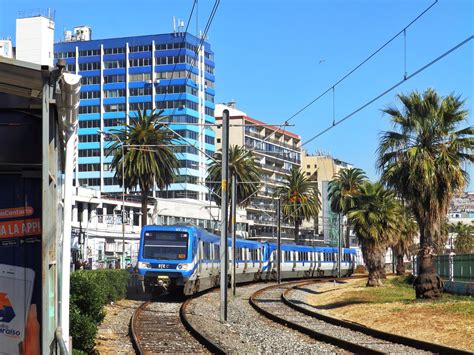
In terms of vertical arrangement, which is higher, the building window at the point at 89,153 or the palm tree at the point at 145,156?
the building window at the point at 89,153

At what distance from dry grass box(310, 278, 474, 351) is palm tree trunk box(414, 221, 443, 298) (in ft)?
1.64

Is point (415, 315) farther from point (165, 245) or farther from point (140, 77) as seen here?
point (140, 77)

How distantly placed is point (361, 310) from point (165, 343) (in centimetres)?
1168

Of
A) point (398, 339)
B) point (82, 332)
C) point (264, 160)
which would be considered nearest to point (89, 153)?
point (264, 160)

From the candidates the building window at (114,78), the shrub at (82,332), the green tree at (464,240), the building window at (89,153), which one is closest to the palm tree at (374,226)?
the shrub at (82,332)

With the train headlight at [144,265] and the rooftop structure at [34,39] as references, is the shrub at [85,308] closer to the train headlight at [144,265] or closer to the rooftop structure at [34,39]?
the train headlight at [144,265]

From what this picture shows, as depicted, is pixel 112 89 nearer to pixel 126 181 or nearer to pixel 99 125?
pixel 99 125

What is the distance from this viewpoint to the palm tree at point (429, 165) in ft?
93.3

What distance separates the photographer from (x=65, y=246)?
847cm

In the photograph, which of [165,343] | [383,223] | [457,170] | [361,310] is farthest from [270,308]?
[383,223]

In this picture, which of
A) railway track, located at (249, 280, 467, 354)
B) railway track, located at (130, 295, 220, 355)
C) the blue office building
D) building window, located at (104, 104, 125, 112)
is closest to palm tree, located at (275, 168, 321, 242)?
the blue office building

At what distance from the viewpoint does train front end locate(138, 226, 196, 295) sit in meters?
31.3

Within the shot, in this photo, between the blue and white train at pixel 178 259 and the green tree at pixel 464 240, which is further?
the green tree at pixel 464 240

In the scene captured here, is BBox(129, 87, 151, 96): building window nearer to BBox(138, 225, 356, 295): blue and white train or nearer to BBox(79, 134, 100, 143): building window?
BBox(79, 134, 100, 143): building window
